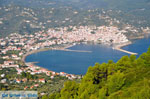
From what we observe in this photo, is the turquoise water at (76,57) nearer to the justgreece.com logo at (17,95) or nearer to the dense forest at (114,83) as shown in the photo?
the dense forest at (114,83)

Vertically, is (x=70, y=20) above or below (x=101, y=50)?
above

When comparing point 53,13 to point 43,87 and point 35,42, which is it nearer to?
point 35,42

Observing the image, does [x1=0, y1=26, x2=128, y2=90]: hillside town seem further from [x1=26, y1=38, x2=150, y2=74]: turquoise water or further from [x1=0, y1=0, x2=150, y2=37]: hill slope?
[x1=0, y1=0, x2=150, y2=37]: hill slope

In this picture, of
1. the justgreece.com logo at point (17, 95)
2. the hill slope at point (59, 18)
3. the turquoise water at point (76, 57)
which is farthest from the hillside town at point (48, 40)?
the justgreece.com logo at point (17, 95)

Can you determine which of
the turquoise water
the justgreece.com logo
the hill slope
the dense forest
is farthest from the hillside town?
the justgreece.com logo

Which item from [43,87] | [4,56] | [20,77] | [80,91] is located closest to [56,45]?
[4,56]

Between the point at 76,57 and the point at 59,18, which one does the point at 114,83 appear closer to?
the point at 76,57
